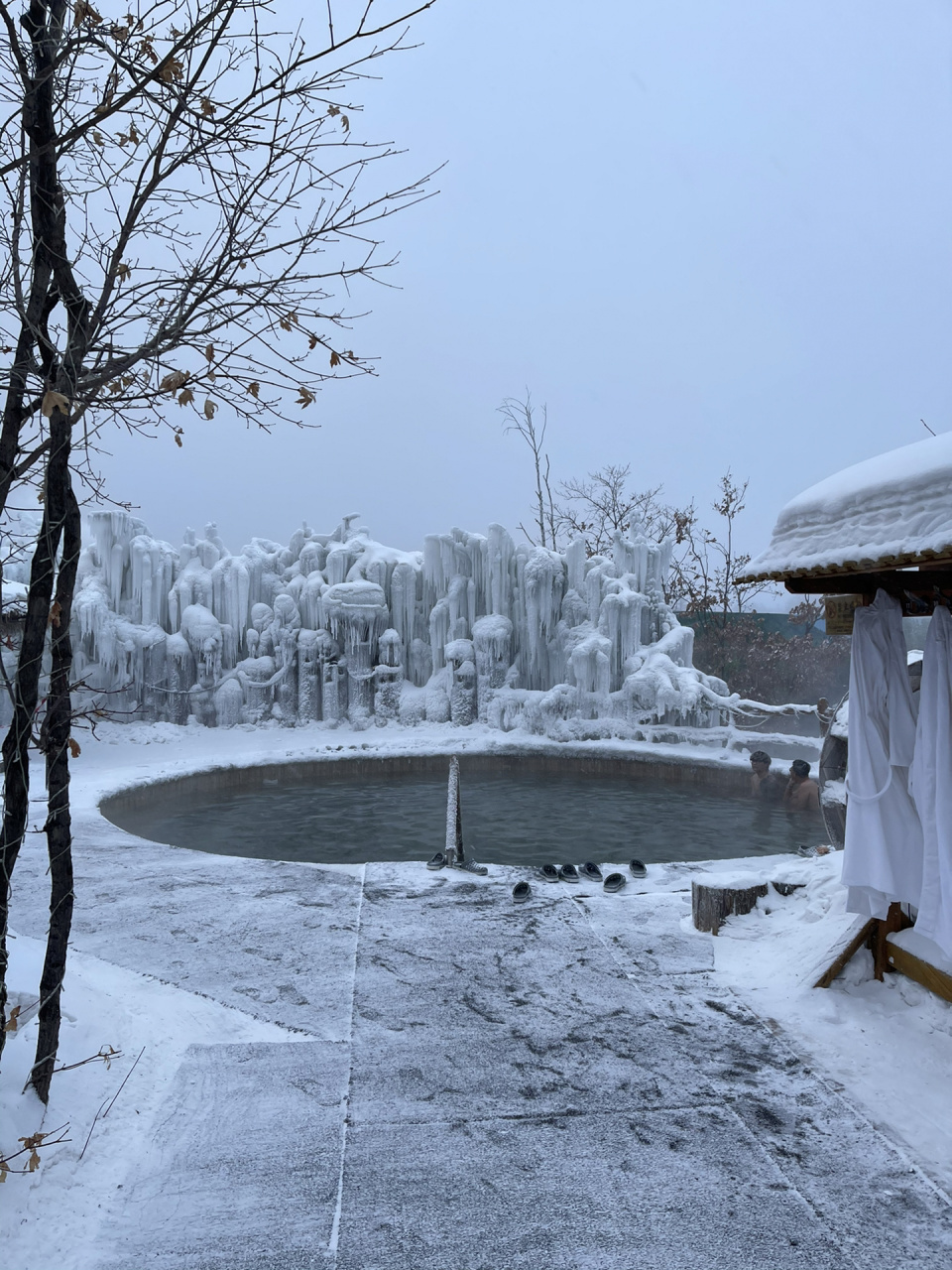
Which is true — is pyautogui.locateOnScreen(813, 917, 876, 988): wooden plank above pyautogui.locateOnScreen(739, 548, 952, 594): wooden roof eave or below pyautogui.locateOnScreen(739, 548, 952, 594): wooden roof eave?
below

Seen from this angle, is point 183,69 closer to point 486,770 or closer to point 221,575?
point 486,770

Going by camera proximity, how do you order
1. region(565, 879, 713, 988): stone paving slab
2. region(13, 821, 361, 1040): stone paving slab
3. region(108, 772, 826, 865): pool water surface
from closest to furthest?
1. region(13, 821, 361, 1040): stone paving slab
2. region(565, 879, 713, 988): stone paving slab
3. region(108, 772, 826, 865): pool water surface

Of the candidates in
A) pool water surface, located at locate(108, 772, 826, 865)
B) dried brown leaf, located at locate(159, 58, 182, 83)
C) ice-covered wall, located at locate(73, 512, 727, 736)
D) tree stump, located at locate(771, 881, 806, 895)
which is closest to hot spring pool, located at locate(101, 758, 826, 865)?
pool water surface, located at locate(108, 772, 826, 865)

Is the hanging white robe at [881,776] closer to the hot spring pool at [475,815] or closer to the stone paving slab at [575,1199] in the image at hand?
the stone paving slab at [575,1199]

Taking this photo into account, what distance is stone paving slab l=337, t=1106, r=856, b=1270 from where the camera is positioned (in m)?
2.47

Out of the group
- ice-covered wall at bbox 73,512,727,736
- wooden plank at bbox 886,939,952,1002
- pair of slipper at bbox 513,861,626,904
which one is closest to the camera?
wooden plank at bbox 886,939,952,1002

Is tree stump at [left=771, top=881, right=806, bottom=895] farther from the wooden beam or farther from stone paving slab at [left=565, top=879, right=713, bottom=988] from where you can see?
the wooden beam

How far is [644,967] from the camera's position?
4566mm

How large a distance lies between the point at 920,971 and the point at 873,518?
2088mm

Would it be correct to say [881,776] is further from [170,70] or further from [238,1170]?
[170,70]

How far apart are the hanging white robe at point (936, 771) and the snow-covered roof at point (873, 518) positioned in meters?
0.51

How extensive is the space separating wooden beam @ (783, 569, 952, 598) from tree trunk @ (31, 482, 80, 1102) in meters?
3.04

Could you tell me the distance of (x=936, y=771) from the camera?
366 centimetres

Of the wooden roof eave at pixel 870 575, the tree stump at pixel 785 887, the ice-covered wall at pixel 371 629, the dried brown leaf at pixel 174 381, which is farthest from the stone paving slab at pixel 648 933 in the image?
the ice-covered wall at pixel 371 629
